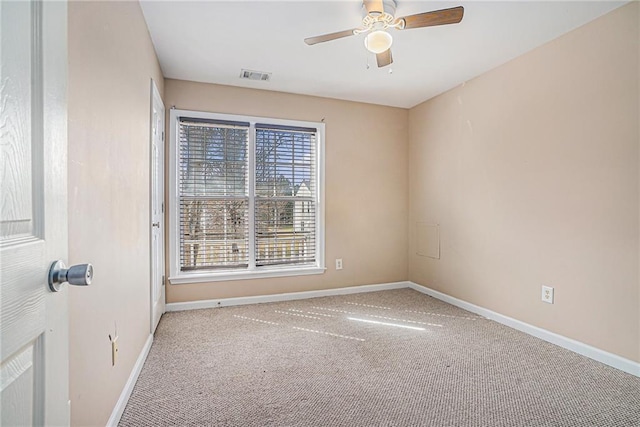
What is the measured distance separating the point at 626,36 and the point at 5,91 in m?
3.08

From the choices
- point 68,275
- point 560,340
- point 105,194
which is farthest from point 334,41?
point 560,340

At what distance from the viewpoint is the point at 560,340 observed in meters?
2.55

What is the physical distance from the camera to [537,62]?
8.87ft

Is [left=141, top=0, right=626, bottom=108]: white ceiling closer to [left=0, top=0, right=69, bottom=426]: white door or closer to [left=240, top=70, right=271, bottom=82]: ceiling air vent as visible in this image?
[left=240, top=70, right=271, bottom=82]: ceiling air vent

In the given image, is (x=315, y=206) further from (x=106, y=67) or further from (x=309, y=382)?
(x=106, y=67)

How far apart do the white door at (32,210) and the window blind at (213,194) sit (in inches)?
110

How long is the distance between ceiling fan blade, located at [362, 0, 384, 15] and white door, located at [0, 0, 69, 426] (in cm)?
161

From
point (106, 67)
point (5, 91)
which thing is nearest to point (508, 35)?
point (106, 67)

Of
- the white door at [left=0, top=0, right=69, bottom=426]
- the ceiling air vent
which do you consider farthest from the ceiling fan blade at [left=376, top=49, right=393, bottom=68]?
the white door at [left=0, top=0, right=69, bottom=426]

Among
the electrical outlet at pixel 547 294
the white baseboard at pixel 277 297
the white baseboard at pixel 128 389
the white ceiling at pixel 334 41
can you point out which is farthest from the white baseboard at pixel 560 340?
the white baseboard at pixel 128 389

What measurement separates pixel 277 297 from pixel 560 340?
8.44 feet

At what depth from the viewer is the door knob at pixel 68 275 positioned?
2.26 ft

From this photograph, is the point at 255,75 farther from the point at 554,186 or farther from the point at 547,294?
the point at 547,294

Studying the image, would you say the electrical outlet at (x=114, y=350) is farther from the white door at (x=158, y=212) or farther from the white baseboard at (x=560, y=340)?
the white baseboard at (x=560, y=340)
